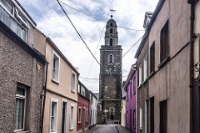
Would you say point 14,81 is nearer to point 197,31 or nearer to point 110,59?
point 197,31

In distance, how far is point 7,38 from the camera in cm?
904

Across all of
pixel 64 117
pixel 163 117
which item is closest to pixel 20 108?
pixel 163 117

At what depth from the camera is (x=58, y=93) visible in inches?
670

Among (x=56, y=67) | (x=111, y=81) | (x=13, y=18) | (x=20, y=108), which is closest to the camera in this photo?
(x=13, y=18)

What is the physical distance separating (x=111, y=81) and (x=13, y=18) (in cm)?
5806

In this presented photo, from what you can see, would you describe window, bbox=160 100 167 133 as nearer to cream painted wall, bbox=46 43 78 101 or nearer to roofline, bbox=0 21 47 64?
roofline, bbox=0 21 47 64

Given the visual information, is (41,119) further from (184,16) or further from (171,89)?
(184,16)

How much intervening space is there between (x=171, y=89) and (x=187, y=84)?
2014 mm

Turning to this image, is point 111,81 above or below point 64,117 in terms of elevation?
above

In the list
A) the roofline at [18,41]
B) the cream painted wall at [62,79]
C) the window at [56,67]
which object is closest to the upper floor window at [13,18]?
the roofline at [18,41]

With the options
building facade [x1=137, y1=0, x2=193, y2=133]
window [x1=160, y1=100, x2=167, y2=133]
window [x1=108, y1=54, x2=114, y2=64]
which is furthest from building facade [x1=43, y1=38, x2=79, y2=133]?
window [x1=108, y1=54, x2=114, y2=64]

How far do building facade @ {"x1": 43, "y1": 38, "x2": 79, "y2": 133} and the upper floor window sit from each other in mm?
2501

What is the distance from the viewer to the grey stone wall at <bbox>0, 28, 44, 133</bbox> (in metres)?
8.84

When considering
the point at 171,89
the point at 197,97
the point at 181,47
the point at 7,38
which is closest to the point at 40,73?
the point at 7,38
